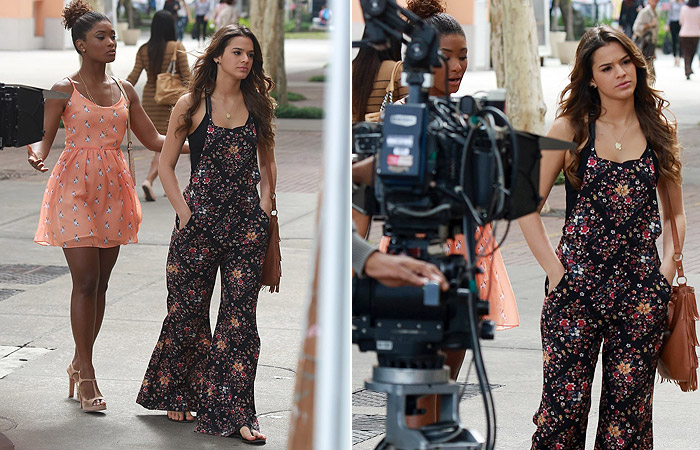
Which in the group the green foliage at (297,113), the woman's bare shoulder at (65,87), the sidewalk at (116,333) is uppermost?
the woman's bare shoulder at (65,87)

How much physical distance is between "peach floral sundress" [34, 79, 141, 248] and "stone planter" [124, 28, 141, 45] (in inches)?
1214

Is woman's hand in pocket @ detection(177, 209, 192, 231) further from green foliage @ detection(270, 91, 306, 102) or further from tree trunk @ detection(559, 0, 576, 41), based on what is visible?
tree trunk @ detection(559, 0, 576, 41)

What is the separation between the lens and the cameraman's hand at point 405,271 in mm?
2346

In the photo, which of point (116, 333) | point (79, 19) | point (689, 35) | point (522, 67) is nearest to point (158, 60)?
point (522, 67)

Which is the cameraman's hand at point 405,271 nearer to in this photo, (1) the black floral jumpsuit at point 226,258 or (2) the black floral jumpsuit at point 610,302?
(2) the black floral jumpsuit at point 610,302

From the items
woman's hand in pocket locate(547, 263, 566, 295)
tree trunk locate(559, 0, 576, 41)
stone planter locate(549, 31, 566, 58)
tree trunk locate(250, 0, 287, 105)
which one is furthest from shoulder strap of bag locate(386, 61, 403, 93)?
tree trunk locate(559, 0, 576, 41)

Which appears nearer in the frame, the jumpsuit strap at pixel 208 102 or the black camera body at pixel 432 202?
the black camera body at pixel 432 202

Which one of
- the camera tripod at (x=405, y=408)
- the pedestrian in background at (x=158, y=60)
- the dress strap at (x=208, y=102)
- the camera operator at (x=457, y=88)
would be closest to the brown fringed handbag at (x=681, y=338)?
the camera operator at (x=457, y=88)

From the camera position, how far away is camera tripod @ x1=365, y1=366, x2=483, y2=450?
7.67 feet

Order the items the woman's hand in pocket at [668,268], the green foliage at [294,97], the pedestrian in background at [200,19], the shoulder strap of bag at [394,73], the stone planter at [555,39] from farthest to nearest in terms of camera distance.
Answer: the pedestrian in background at [200,19], the stone planter at [555,39], the green foliage at [294,97], the shoulder strap of bag at [394,73], the woman's hand in pocket at [668,268]

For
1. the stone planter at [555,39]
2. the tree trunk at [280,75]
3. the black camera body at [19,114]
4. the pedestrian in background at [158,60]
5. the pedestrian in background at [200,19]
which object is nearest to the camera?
the black camera body at [19,114]

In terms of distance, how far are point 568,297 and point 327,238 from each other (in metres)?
1.93

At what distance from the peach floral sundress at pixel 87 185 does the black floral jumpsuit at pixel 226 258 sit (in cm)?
45

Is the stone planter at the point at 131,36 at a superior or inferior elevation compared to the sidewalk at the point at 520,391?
superior
